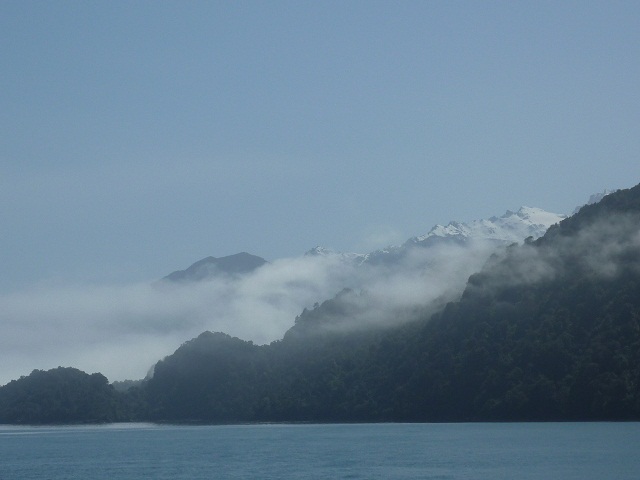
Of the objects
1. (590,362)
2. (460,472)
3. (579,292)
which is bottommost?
(460,472)

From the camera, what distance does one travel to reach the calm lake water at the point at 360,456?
94.1 m

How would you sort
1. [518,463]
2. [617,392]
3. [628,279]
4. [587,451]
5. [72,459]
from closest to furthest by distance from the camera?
[518,463]
[587,451]
[72,459]
[617,392]
[628,279]

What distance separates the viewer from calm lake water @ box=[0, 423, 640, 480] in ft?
309

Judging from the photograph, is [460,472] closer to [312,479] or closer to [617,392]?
[312,479]

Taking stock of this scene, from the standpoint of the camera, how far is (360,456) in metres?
116

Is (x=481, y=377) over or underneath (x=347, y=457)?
over

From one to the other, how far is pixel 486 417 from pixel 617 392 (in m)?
32.8

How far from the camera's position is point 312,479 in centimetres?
8988

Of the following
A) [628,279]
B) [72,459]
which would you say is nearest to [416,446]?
[72,459]

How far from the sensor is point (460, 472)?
9350 cm

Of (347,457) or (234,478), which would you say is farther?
(347,457)

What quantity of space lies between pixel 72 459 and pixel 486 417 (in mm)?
95918

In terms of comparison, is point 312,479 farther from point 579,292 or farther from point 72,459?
point 579,292

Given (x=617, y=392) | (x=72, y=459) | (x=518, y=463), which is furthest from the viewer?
(x=617, y=392)
